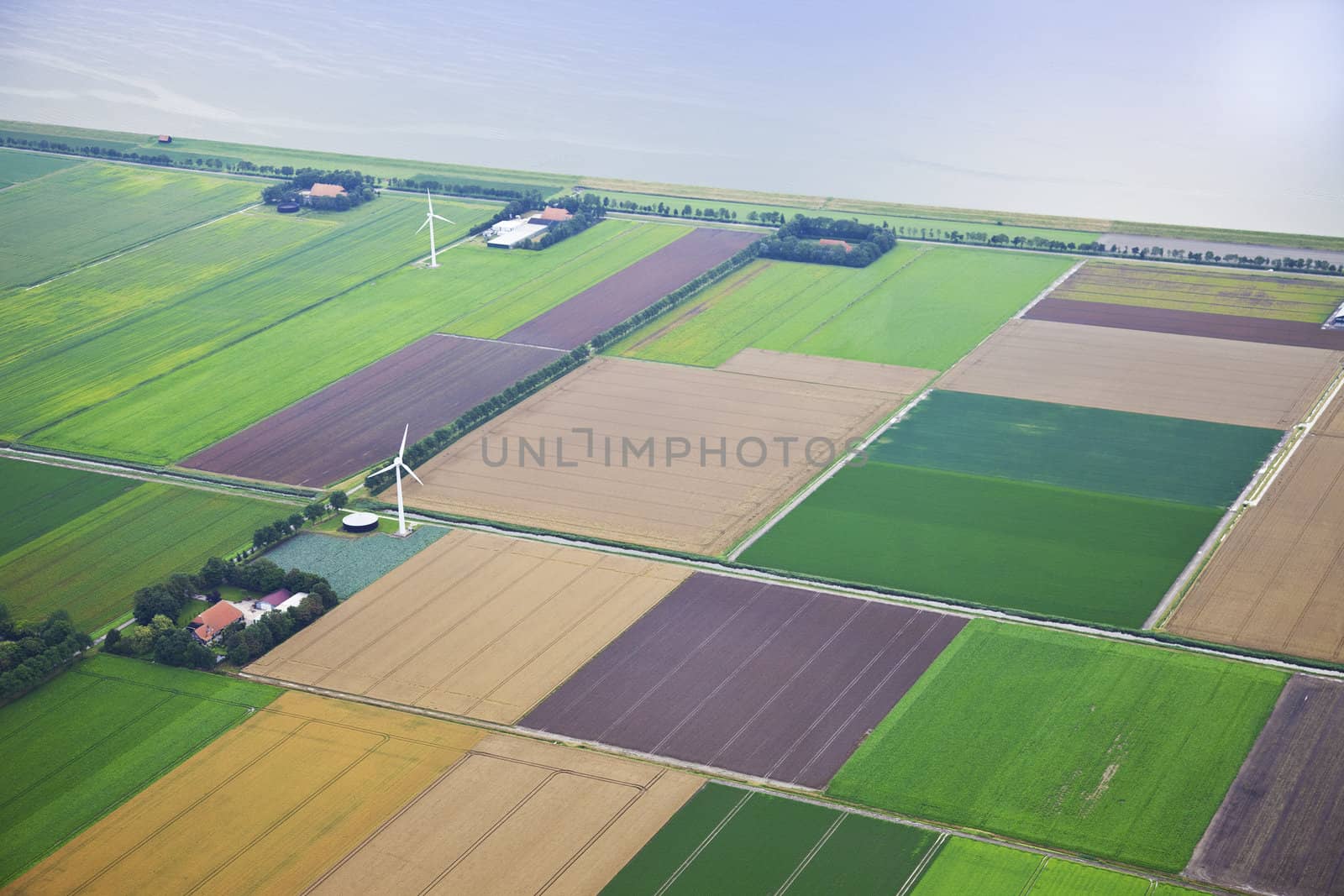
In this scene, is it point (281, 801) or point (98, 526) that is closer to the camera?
point (281, 801)

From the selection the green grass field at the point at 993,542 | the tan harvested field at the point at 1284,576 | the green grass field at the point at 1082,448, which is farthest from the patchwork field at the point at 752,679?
the green grass field at the point at 1082,448

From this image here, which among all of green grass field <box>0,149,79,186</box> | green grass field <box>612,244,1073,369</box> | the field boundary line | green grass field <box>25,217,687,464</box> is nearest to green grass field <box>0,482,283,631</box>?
green grass field <box>25,217,687,464</box>

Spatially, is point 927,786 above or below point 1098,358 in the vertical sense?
below

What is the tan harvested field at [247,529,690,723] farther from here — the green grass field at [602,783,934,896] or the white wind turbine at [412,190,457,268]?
the white wind turbine at [412,190,457,268]

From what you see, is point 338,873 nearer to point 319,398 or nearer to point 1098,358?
point 319,398

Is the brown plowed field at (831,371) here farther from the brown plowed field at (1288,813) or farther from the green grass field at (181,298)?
the brown plowed field at (1288,813)

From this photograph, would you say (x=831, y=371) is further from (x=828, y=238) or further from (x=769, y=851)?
(x=769, y=851)

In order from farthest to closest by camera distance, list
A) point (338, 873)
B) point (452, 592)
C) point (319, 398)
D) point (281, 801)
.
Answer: point (319, 398)
point (452, 592)
point (281, 801)
point (338, 873)


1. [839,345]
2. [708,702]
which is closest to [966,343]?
[839,345]
